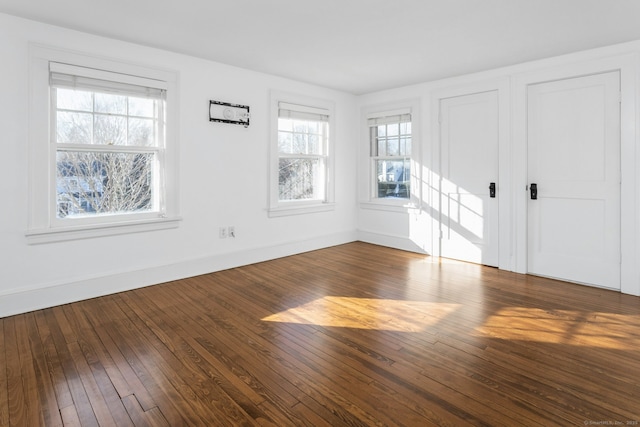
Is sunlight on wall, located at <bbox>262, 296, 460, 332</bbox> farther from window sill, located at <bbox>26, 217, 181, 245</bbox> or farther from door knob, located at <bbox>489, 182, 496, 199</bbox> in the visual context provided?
door knob, located at <bbox>489, 182, 496, 199</bbox>

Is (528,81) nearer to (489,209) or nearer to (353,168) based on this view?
(489,209)

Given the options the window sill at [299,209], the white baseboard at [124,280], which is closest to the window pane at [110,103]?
the white baseboard at [124,280]

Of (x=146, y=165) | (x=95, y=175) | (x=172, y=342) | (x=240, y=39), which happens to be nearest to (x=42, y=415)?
(x=172, y=342)

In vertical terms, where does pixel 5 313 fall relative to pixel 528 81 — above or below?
below

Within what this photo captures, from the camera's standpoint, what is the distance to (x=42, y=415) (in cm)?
185

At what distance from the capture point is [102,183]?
368 cm

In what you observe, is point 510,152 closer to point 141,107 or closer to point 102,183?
point 141,107

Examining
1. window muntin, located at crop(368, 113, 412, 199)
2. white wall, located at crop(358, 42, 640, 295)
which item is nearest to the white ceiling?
white wall, located at crop(358, 42, 640, 295)

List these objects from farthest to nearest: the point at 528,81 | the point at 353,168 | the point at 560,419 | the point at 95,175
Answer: the point at 353,168, the point at 528,81, the point at 95,175, the point at 560,419

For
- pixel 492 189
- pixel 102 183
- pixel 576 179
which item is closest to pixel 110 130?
pixel 102 183

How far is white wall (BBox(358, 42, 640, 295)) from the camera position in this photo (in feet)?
12.0

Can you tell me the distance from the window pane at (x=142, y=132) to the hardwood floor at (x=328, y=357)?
158cm

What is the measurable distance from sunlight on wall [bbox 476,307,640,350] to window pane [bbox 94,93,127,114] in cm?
395

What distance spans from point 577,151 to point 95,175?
16.8 ft
